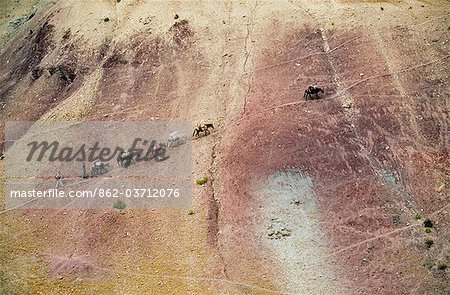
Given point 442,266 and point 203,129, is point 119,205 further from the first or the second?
point 442,266

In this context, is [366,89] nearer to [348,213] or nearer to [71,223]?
[348,213]

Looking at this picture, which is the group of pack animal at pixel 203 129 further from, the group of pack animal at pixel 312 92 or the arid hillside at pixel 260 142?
the group of pack animal at pixel 312 92

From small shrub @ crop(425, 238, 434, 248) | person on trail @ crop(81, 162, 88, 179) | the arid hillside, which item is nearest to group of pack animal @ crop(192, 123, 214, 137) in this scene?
the arid hillside

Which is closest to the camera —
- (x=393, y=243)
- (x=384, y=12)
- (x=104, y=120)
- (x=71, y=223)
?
(x=393, y=243)

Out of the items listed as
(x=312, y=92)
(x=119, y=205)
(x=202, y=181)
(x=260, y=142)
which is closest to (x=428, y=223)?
(x=260, y=142)

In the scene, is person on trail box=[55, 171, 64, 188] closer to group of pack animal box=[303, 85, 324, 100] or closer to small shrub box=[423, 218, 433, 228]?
group of pack animal box=[303, 85, 324, 100]

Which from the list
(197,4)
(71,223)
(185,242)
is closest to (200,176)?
(185,242)

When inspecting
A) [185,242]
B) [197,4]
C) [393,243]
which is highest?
[197,4]

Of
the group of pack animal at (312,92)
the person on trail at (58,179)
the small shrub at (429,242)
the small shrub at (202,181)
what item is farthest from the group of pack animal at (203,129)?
the small shrub at (429,242)
